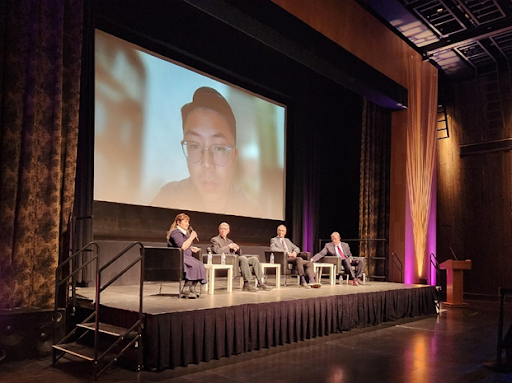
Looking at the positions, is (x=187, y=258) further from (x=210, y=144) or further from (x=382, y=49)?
(x=382, y=49)

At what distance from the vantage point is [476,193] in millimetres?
10133

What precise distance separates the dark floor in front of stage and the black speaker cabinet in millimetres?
104

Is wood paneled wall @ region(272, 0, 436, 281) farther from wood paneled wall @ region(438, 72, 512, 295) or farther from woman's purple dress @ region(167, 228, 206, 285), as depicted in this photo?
woman's purple dress @ region(167, 228, 206, 285)

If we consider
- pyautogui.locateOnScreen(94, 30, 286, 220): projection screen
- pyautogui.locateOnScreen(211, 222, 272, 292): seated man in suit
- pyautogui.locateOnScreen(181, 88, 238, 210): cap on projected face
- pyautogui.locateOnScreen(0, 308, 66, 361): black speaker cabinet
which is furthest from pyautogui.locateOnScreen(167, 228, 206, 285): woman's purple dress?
pyautogui.locateOnScreen(181, 88, 238, 210): cap on projected face

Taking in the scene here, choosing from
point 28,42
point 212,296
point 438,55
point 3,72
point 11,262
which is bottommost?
point 212,296

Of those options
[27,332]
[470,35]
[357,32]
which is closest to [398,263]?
[357,32]

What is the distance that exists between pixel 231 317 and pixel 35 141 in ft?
8.02

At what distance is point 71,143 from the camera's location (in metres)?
4.68

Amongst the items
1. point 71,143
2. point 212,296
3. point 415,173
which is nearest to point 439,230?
point 415,173

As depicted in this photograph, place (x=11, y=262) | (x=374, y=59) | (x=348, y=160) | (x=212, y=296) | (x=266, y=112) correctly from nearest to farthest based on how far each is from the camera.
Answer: (x=11, y=262) → (x=212, y=296) → (x=374, y=59) → (x=266, y=112) → (x=348, y=160)

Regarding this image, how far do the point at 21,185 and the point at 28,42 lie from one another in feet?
4.39

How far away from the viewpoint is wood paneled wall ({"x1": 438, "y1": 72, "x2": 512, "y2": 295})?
380 inches

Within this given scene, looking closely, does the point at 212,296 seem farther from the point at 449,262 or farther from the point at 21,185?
the point at 449,262

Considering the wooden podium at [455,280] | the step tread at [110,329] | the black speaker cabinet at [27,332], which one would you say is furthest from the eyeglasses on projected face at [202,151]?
the wooden podium at [455,280]
